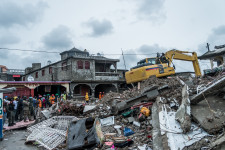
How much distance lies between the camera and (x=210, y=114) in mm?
4887

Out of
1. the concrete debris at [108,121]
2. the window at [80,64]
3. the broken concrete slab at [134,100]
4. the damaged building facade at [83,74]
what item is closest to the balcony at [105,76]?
the damaged building facade at [83,74]

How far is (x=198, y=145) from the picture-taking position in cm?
385

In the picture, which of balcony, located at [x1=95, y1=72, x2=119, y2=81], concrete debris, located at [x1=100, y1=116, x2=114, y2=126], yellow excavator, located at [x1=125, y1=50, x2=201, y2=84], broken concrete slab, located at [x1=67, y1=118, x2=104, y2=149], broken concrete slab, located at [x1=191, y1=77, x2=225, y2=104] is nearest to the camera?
broken concrete slab, located at [x1=191, y1=77, x2=225, y2=104]

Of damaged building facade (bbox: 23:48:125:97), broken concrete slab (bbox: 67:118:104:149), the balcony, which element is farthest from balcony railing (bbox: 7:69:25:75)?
broken concrete slab (bbox: 67:118:104:149)

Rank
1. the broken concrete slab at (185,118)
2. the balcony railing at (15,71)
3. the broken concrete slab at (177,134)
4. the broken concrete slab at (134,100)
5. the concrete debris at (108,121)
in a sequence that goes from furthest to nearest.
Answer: the balcony railing at (15,71)
the broken concrete slab at (134,100)
the concrete debris at (108,121)
the broken concrete slab at (185,118)
the broken concrete slab at (177,134)

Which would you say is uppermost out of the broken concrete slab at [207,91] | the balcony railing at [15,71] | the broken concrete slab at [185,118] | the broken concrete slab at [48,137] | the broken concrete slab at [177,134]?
the balcony railing at [15,71]

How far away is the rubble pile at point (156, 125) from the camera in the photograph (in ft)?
14.0

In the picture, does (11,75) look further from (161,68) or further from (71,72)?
(161,68)

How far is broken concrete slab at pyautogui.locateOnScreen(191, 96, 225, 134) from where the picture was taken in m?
4.30

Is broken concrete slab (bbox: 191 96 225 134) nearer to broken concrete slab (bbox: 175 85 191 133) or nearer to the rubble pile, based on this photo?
the rubble pile

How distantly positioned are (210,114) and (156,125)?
5.20 feet

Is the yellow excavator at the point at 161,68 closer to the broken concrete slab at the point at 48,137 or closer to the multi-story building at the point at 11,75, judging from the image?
the broken concrete slab at the point at 48,137

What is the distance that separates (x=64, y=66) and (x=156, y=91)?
1669 cm

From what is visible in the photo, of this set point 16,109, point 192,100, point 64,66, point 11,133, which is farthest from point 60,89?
point 192,100
